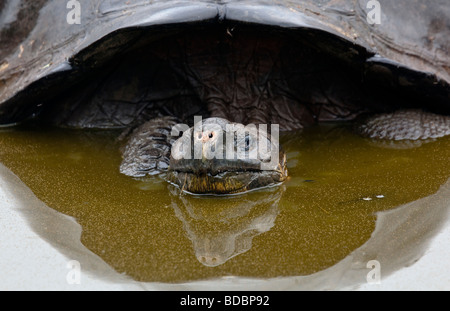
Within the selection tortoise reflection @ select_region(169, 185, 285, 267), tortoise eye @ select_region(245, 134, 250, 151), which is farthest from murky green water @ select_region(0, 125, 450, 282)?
tortoise eye @ select_region(245, 134, 250, 151)

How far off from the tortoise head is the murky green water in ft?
0.19

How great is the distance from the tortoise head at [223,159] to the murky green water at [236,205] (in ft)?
0.19

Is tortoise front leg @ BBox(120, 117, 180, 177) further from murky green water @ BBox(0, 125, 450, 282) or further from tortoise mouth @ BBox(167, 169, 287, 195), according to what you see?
tortoise mouth @ BBox(167, 169, 287, 195)

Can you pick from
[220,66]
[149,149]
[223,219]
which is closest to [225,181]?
[223,219]

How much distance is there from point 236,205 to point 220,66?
124 cm

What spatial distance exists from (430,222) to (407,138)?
3.70 feet

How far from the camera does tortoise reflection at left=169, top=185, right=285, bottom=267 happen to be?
1.83 meters

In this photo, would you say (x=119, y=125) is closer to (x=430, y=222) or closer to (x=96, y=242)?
(x=96, y=242)

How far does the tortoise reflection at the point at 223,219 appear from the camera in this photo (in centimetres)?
183

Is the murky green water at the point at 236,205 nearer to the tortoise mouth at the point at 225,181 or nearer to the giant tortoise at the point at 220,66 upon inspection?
the tortoise mouth at the point at 225,181

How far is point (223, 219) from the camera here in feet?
6.87

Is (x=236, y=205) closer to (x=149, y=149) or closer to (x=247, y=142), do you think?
(x=247, y=142)

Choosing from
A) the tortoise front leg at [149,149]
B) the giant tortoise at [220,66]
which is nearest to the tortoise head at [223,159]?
the tortoise front leg at [149,149]

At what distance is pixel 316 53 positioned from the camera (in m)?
3.16
